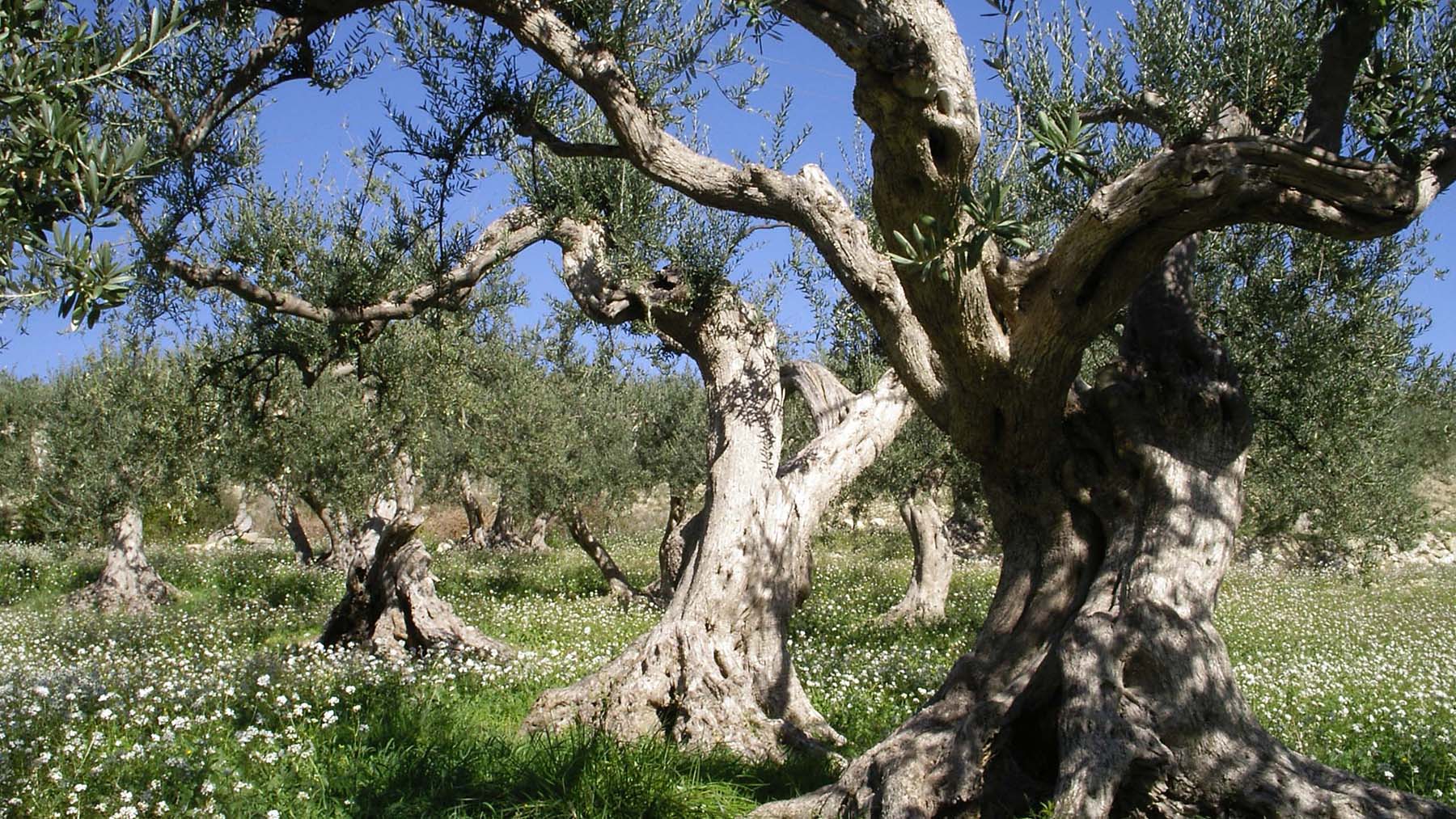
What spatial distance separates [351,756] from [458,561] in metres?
17.2

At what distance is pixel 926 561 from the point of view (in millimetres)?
15039

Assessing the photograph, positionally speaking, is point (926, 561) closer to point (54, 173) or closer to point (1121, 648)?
point (1121, 648)

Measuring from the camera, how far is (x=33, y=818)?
185 inches

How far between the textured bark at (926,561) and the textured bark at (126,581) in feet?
40.5

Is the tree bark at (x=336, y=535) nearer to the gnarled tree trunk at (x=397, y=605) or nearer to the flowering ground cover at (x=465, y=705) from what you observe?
the flowering ground cover at (x=465, y=705)

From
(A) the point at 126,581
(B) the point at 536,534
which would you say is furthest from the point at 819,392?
(B) the point at 536,534

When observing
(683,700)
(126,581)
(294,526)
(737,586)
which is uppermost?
(294,526)

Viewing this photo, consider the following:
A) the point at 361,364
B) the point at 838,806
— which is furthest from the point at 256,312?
the point at 838,806

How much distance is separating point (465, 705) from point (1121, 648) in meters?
4.91

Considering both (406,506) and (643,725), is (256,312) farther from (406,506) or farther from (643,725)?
(643,725)

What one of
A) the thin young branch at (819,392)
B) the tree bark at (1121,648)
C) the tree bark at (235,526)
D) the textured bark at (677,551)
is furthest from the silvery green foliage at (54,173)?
the tree bark at (235,526)

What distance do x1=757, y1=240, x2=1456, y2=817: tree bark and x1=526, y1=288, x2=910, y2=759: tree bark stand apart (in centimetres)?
198

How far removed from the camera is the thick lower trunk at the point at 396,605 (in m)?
10.7

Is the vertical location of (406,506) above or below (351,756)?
above
